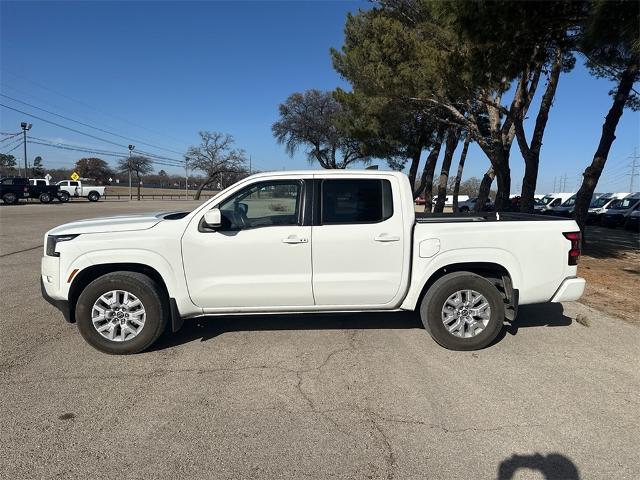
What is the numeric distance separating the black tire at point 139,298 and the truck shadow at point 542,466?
3273mm

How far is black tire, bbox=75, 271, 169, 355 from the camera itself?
4.40m

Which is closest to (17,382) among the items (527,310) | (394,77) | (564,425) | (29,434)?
(29,434)

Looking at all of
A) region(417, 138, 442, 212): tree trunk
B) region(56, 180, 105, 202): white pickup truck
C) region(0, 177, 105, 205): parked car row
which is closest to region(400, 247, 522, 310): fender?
region(417, 138, 442, 212): tree trunk

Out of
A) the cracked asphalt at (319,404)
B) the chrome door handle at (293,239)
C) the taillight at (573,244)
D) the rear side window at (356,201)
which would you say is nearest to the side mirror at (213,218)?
the chrome door handle at (293,239)

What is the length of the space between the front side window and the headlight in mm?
1543

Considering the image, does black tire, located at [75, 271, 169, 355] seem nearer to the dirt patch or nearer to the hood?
the hood

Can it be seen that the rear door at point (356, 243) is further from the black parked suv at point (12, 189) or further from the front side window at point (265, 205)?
the black parked suv at point (12, 189)

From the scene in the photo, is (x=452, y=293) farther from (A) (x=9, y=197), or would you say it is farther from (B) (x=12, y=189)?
(A) (x=9, y=197)

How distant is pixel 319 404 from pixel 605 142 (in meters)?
11.2

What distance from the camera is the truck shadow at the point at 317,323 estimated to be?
5.19 m

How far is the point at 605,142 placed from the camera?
1127cm

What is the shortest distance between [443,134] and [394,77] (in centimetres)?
1282

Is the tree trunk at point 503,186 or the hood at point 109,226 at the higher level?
the tree trunk at point 503,186

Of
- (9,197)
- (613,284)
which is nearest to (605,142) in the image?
(613,284)
